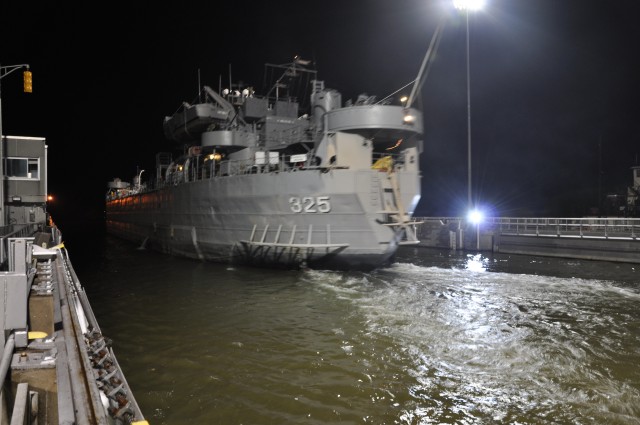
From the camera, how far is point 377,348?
8.59 metres

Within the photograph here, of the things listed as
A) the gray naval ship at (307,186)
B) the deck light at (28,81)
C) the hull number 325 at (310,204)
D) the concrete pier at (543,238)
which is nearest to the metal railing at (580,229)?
the concrete pier at (543,238)

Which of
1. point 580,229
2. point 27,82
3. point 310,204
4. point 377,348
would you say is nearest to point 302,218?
point 310,204

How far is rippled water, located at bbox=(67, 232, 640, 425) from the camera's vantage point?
610 centimetres

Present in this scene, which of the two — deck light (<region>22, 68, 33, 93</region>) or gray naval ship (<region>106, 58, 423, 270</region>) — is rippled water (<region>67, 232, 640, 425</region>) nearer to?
gray naval ship (<region>106, 58, 423, 270</region>)

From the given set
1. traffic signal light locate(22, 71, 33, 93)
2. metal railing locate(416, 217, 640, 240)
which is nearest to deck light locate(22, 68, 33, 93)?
traffic signal light locate(22, 71, 33, 93)

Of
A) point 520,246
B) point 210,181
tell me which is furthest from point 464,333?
point 520,246

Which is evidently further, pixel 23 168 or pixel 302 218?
pixel 23 168

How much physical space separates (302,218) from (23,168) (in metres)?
15.6

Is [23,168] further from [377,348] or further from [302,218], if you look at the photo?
[377,348]

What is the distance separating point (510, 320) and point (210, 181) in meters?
14.9

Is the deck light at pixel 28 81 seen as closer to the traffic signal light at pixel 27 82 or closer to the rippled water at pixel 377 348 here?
the traffic signal light at pixel 27 82

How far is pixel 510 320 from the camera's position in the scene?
10.7m

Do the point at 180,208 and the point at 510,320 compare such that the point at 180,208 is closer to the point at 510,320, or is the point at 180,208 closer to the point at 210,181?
the point at 210,181

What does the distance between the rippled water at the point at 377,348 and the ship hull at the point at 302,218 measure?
4.25 ft
